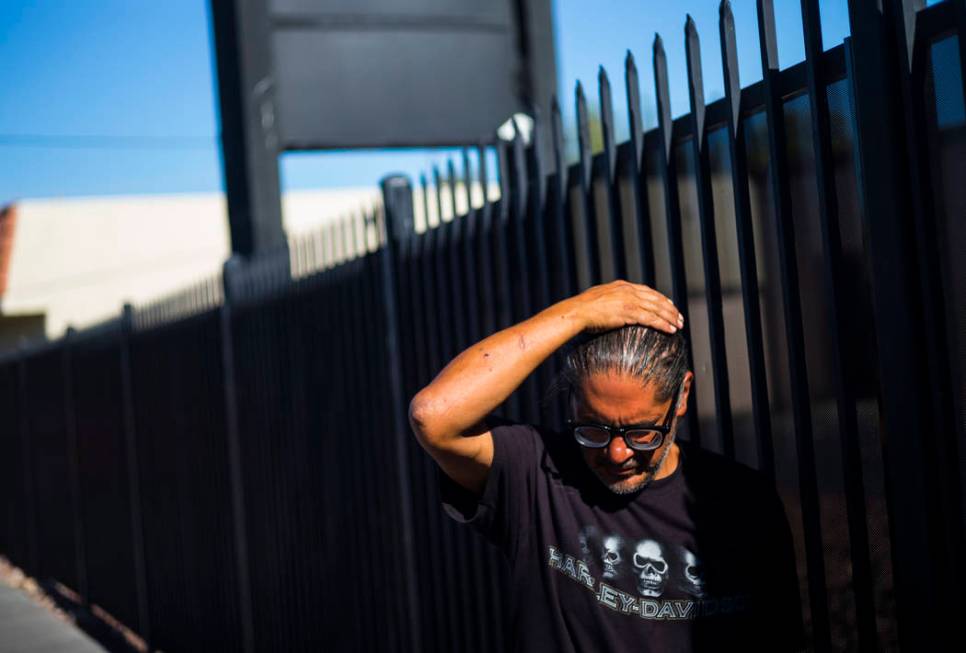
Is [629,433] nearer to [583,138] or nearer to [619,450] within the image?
[619,450]

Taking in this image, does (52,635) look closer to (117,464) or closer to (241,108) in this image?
(117,464)

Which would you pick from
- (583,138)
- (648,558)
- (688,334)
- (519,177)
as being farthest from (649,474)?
(519,177)

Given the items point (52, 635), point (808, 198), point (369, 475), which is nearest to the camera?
point (808, 198)

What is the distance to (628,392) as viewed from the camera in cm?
255

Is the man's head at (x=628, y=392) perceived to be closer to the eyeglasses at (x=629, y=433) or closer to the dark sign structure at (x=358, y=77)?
the eyeglasses at (x=629, y=433)

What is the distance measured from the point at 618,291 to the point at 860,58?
0.70m

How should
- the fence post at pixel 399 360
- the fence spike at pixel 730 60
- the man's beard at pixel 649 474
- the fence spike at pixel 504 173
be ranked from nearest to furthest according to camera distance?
the man's beard at pixel 649 474
the fence spike at pixel 730 60
the fence spike at pixel 504 173
the fence post at pixel 399 360

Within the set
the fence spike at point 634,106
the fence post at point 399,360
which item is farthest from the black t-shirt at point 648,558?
the fence post at point 399,360

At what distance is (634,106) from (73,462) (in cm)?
911

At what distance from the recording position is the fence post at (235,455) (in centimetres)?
691

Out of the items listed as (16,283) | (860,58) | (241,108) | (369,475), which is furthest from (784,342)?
(16,283)

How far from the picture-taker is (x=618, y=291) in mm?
2703

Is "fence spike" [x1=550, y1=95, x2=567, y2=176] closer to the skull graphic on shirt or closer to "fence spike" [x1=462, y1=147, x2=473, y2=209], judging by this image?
"fence spike" [x1=462, y1=147, x2=473, y2=209]

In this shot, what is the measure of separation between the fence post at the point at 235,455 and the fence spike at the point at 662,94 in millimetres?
4146
